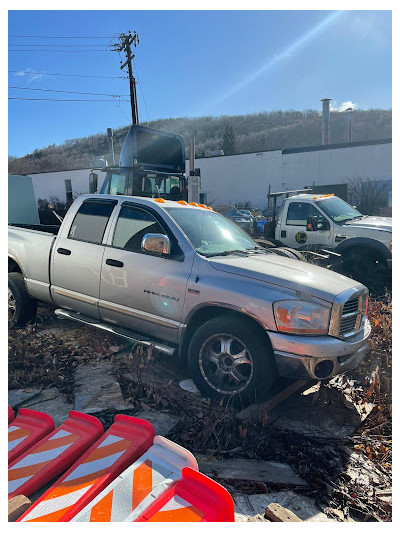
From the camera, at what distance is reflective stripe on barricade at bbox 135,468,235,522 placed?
192 cm

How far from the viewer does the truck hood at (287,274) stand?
3072 millimetres

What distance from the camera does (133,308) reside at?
3.84 m

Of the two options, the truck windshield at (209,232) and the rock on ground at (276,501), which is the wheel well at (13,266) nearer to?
the truck windshield at (209,232)

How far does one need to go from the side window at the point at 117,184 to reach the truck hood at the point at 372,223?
4.75 m

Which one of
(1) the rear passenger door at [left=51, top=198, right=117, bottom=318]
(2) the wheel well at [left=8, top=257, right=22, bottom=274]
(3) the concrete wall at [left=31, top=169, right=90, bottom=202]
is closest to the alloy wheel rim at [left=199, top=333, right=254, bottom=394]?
(1) the rear passenger door at [left=51, top=198, right=117, bottom=318]

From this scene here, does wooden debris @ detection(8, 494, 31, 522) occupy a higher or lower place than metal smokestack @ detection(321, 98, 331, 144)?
lower

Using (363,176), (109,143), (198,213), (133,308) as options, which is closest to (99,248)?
(133,308)

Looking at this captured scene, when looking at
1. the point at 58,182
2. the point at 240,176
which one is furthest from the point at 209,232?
the point at 58,182

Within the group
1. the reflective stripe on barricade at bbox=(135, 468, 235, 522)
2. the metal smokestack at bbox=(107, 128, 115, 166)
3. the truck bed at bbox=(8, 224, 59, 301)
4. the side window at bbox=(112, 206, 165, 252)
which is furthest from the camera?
the metal smokestack at bbox=(107, 128, 115, 166)

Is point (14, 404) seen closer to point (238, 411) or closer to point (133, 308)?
point (133, 308)

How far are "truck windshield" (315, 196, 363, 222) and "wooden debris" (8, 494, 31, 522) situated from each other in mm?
6724

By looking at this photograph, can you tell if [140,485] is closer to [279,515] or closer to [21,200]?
[279,515]

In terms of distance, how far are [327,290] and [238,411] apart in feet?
4.04

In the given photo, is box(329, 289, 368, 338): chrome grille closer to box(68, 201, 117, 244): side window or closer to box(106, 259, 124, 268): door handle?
box(106, 259, 124, 268): door handle
